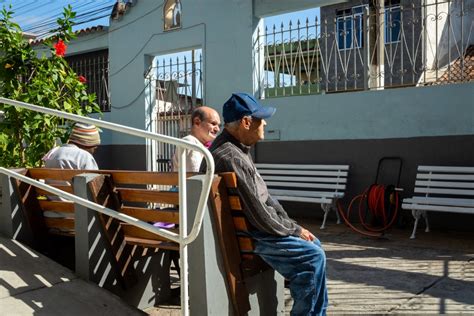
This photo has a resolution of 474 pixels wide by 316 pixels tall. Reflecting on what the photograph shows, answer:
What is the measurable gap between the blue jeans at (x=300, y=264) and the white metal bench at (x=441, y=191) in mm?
3668

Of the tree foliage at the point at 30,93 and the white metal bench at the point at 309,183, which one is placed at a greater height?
the tree foliage at the point at 30,93

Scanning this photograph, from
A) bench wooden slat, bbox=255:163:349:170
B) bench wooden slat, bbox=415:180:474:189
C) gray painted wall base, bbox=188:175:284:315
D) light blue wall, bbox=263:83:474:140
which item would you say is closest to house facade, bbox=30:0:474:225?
light blue wall, bbox=263:83:474:140

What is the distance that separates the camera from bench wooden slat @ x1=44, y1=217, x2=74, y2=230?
11.7 feet

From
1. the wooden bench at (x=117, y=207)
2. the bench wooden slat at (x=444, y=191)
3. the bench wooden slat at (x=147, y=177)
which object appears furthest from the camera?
the bench wooden slat at (x=444, y=191)

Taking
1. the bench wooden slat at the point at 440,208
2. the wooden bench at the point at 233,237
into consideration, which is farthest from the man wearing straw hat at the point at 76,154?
the bench wooden slat at the point at 440,208

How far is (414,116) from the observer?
694cm

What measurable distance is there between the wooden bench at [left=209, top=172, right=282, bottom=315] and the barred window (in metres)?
8.73

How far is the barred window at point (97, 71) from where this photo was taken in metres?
11.3

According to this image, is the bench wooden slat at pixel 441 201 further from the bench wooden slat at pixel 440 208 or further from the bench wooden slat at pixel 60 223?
the bench wooden slat at pixel 60 223

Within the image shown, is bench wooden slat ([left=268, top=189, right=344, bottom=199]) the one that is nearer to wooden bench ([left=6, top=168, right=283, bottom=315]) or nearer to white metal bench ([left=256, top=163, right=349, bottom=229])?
white metal bench ([left=256, top=163, right=349, bottom=229])

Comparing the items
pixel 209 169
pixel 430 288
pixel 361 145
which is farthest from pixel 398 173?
pixel 209 169

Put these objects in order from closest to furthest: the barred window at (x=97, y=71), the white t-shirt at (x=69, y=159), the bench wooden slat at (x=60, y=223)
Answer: the bench wooden slat at (x=60, y=223) → the white t-shirt at (x=69, y=159) → the barred window at (x=97, y=71)

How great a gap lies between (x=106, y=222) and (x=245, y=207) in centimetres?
104

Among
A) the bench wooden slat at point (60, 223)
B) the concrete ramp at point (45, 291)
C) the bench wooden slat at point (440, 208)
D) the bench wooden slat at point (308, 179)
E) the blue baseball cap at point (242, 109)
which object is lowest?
the concrete ramp at point (45, 291)
